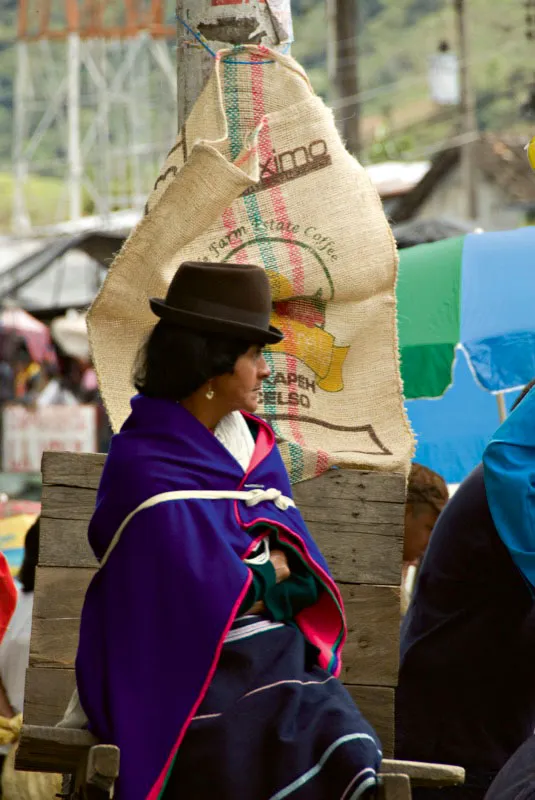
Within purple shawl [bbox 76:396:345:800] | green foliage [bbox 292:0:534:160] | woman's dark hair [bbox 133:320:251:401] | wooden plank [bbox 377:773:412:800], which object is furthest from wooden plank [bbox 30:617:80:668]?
green foliage [bbox 292:0:534:160]

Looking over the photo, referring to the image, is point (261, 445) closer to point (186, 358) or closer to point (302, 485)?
point (186, 358)

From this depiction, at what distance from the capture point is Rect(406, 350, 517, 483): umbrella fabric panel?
6.97 m

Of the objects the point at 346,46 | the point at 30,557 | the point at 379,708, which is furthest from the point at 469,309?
the point at 346,46

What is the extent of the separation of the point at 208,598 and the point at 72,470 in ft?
2.79

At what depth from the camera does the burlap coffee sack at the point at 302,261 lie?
3914mm

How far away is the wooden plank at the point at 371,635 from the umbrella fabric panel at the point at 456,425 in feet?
10.1

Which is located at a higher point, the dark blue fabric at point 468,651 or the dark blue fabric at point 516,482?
the dark blue fabric at point 516,482

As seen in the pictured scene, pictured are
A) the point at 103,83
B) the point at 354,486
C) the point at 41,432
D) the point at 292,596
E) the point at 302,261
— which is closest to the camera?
the point at 292,596

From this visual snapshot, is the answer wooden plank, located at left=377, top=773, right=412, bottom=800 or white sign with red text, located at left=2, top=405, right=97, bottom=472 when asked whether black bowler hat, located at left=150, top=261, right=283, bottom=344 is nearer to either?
wooden plank, located at left=377, top=773, right=412, bottom=800

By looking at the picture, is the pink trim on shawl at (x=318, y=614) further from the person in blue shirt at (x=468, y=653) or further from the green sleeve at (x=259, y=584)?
the person in blue shirt at (x=468, y=653)

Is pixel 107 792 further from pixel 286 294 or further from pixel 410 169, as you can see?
pixel 410 169

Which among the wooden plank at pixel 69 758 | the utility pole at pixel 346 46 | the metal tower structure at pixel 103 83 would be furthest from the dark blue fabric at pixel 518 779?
the metal tower structure at pixel 103 83

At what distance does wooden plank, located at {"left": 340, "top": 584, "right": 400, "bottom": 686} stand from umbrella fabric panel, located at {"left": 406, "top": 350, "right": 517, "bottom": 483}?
3.07 m

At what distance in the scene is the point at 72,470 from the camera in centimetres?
375
